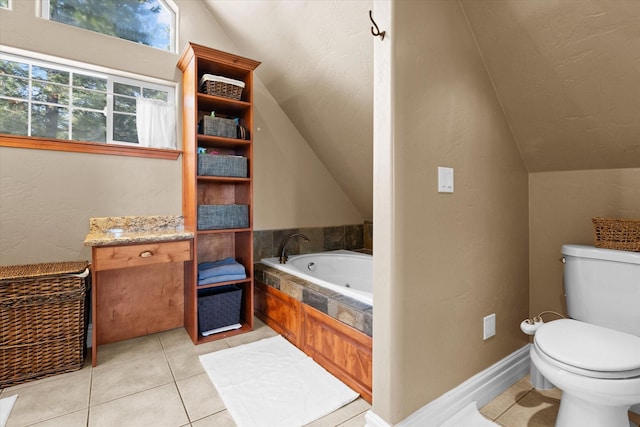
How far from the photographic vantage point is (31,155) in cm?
209

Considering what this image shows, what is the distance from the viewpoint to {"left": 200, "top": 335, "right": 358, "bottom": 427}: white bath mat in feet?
5.15

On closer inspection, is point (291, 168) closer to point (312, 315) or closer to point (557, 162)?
point (312, 315)

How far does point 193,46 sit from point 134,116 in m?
0.76

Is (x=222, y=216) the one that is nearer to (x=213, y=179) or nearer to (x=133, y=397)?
(x=213, y=179)

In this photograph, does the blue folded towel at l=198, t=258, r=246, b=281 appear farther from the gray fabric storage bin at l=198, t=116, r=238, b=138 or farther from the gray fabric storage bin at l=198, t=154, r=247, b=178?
the gray fabric storage bin at l=198, t=116, r=238, b=138

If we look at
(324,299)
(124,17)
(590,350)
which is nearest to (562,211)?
(590,350)

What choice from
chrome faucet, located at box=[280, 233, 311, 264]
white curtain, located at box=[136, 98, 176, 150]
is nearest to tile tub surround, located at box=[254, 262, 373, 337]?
chrome faucet, located at box=[280, 233, 311, 264]

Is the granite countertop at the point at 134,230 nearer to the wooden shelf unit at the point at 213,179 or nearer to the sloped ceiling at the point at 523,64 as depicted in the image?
the wooden shelf unit at the point at 213,179

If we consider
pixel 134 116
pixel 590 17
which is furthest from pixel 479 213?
pixel 134 116

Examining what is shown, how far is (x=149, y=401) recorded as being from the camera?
1.67 m

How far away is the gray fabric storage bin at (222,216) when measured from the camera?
93.0 inches

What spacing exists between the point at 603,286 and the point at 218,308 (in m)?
2.43

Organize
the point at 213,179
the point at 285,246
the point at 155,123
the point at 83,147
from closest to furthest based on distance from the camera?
the point at 83,147, the point at 213,179, the point at 155,123, the point at 285,246

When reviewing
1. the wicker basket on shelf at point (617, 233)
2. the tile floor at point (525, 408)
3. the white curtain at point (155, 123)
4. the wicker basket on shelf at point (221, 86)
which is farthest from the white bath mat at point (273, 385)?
the wicker basket on shelf at point (221, 86)
